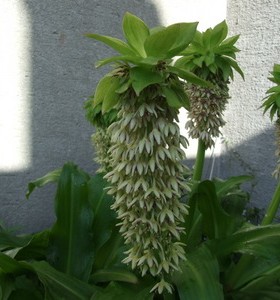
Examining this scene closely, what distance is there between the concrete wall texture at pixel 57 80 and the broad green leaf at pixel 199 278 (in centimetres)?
120

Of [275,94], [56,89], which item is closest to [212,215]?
[275,94]

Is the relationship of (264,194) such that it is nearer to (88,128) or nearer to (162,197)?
(88,128)

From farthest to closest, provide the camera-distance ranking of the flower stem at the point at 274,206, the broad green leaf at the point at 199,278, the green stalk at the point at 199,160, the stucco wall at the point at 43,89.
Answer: the stucco wall at the point at 43,89 → the green stalk at the point at 199,160 → the flower stem at the point at 274,206 → the broad green leaf at the point at 199,278

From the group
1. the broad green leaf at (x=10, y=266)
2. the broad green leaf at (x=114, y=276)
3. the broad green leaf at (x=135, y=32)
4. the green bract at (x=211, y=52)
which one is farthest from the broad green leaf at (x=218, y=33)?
the broad green leaf at (x=10, y=266)

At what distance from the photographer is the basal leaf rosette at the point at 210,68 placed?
1390mm

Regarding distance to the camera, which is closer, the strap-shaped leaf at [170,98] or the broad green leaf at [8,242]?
the strap-shaped leaf at [170,98]

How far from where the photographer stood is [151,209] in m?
0.92

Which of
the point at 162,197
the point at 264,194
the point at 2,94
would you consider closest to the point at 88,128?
the point at 2,94

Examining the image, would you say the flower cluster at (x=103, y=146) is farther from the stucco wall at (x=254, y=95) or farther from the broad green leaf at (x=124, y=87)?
the stucco wall at (x=254, y=95)

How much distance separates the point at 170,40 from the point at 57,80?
1.43m

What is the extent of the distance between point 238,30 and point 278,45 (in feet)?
1.22

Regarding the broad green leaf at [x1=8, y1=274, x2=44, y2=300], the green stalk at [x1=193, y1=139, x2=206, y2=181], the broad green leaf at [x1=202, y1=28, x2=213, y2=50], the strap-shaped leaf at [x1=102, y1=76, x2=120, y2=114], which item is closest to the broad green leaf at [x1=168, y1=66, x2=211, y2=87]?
the strap-shaped leaf at [x1=102, y1=76, x2=120, y2=114]

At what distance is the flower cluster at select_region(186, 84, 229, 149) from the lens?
1.43 metres

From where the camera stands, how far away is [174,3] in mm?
2521
